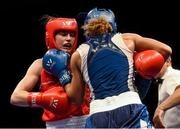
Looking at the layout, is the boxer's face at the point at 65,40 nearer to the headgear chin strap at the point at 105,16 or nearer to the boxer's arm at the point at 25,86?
the boxer's arm at the point at 25,86

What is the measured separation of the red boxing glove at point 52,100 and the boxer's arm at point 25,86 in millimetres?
52

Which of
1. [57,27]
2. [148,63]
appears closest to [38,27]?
[57,27]

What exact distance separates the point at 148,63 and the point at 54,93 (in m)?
Answer: 0.60

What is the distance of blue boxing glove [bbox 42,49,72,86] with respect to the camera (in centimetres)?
259

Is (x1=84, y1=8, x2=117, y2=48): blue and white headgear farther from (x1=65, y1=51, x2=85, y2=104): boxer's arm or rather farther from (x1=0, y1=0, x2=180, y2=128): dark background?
(x1=0, y1=0, x2=180, y2=128): dark background

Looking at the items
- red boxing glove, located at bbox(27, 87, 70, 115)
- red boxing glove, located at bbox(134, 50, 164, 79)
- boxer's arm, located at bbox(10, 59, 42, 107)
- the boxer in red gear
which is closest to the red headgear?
the boxer in red gear

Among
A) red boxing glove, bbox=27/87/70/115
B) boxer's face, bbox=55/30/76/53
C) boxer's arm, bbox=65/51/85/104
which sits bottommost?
red boxing glove, bbox=27/87/70/115

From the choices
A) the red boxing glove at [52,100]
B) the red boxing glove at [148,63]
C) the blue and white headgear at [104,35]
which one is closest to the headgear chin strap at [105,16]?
the blue and white headgear at [104,35]

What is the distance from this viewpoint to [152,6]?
5.00 m

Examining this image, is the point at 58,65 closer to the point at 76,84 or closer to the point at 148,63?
the point at 76,84

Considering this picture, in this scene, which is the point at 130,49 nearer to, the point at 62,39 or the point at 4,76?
the point at 62,39

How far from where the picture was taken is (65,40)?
2.79m

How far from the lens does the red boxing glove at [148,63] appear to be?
2.41 m

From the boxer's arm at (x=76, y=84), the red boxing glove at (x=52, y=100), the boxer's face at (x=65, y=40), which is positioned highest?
the boxer's face at (x=65, y=40)
